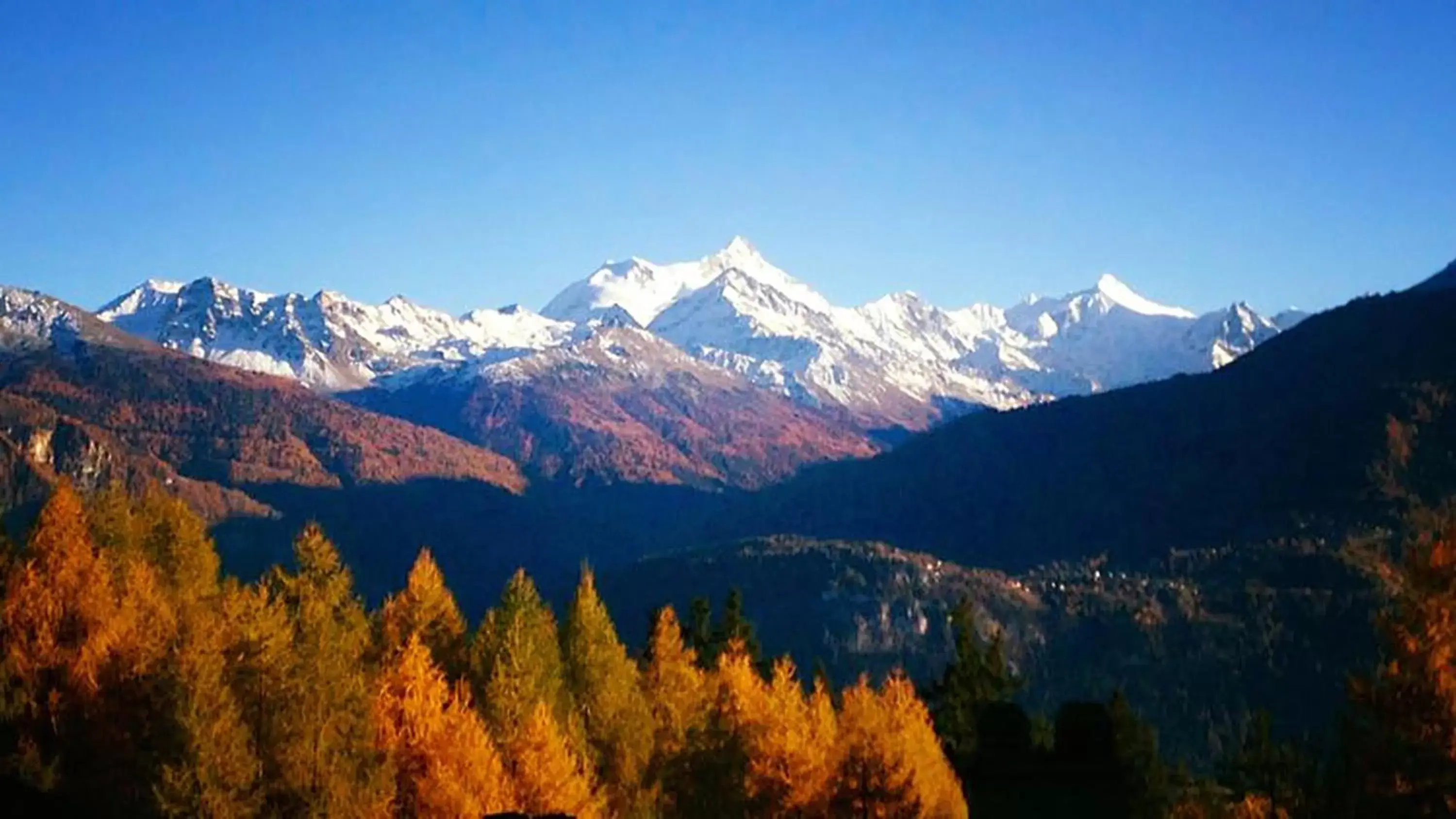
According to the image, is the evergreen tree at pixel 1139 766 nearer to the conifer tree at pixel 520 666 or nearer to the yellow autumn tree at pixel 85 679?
the conifer tree at pixel 520 666

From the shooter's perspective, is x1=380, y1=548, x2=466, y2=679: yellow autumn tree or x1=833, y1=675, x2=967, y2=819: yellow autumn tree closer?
x1=833, y1=675, x2=967, y2=819: yellow autumn tree

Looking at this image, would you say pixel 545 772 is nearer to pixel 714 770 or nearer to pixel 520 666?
pixel 520 666

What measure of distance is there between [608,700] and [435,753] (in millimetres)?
15026

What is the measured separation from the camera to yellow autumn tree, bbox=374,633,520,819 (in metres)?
41.2

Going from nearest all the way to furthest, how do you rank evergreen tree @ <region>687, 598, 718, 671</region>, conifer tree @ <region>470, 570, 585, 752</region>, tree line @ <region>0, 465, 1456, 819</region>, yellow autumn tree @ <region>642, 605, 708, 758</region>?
tree line @ <region>0, 465, 1456, 819</region>, conifer tree @ <region>470, 570, 585, 752</region>, yellow autumn tree @ <region>642, 605, 708, 758</region>, evergreen tree @ <region>687, 598, 718, 671</region>

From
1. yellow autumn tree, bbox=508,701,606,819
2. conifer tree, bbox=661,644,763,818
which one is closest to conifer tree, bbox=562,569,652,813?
conifer tree, bbox=661,644,763,818

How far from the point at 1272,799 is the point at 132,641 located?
5507cm

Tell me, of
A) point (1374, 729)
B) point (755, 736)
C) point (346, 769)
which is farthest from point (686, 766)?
point (1374, 729)

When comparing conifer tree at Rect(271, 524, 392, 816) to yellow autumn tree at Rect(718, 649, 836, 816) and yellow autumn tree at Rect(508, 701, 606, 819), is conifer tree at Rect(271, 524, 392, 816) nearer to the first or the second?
yellow autumn tree at Rect(508, 701, 606, 819)

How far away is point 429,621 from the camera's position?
62219mm

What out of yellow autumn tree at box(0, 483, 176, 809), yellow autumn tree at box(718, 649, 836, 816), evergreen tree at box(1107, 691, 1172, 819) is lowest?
evergreen tree at box(1107, 691, 1172, 819)

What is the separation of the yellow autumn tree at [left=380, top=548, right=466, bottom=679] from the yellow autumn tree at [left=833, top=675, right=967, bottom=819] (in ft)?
67.2

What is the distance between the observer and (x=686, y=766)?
5575cm

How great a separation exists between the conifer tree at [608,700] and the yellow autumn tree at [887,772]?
963cm
